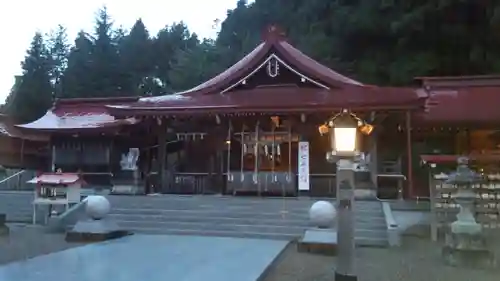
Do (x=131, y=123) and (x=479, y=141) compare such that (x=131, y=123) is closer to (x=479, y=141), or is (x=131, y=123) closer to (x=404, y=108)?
(x=404, y=108)

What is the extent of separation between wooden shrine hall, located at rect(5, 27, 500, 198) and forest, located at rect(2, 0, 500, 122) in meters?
4.25

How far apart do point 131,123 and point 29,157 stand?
899cm

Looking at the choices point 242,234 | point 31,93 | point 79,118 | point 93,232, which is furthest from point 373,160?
point 31,93

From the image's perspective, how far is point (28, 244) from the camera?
9.37m

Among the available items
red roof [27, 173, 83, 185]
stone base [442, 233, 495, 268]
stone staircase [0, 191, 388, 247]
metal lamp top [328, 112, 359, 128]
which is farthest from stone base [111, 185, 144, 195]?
metal lamp top [328, 112, 359, 128]

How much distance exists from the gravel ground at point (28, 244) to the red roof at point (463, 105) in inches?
432

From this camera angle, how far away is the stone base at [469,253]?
774cm

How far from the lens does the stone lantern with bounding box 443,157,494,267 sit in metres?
7.76

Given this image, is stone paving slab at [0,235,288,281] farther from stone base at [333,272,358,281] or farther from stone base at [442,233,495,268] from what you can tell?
stone base at [442,233,495,268]

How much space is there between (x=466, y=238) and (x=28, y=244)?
7991 millimetres

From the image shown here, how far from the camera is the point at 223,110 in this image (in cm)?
1457

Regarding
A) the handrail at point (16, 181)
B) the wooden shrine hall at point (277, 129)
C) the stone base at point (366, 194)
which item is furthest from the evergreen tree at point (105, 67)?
the stone base at point (366, 194)

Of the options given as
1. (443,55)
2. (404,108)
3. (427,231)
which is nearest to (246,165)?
(404,108)

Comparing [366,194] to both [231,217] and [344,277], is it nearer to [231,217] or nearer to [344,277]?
[231,217]
